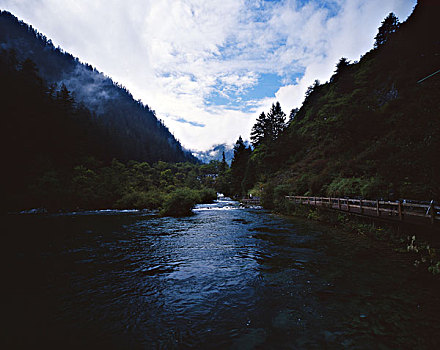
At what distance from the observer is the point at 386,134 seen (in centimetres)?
2359

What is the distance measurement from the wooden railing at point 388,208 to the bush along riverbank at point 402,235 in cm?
A: 63

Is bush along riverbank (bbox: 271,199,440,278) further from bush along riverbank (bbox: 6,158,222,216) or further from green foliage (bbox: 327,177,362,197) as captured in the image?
bush along riverbank (bbox: 6,158,222,216)

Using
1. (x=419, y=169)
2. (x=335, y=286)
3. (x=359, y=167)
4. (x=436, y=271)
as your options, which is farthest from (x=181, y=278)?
(x=359, y=167)

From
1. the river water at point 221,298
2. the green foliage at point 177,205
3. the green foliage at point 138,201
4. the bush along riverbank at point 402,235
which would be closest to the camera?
the river water at point 221,298

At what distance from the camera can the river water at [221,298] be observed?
441cm

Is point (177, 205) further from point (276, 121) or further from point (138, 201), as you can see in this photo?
point (276, 121)

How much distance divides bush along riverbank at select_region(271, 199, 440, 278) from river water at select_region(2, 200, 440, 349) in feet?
2.10

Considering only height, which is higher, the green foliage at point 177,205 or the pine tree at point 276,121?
the pine tree at point 276,121

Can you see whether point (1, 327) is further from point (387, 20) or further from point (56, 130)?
point (387, 20)

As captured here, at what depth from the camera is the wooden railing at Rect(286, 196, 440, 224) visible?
29.8 feet

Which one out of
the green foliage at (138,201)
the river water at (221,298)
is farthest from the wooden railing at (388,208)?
the green foliage at (138,201)

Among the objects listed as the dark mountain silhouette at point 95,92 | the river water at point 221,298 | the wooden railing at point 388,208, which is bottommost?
the river water at point 221,298

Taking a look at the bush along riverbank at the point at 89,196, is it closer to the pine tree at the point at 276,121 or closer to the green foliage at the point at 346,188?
the green foliage at the point at 346,188

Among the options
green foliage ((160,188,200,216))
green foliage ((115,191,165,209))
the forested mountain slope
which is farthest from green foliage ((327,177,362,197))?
green foliage ((115,191,165,209))
